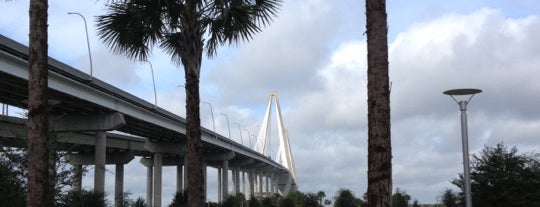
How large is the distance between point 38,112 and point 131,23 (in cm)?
572

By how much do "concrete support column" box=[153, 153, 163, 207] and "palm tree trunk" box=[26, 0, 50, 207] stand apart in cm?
5595

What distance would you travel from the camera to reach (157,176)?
68.1 m

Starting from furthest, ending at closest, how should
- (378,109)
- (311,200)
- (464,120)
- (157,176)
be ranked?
1. (157,176)
2. (311,200)
3. (464,120)
4. (378,109)

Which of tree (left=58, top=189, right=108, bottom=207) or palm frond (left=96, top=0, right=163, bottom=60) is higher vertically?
palm frond (left=96, top=0, right=163, bottom=60)

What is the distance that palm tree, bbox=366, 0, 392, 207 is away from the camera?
28.1 ft

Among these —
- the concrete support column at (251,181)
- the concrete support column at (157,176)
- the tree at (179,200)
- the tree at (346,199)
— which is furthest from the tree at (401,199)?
the concrete support column at (251,181)

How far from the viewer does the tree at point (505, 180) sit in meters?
23.1

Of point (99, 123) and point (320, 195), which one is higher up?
point (99, 123)

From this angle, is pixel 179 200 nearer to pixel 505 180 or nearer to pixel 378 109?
pixel 505 180

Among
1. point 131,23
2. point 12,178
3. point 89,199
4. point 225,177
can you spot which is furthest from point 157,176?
point 131,23

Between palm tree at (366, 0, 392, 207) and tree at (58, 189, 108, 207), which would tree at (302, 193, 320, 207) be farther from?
palm tree at (366, 0, 392, 207)

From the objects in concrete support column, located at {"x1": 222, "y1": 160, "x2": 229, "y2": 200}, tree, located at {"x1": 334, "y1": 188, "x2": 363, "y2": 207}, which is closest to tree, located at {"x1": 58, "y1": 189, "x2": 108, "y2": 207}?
tree, located at {"x1": 334, "y1": 188, "x2": 363, "y2": 207}

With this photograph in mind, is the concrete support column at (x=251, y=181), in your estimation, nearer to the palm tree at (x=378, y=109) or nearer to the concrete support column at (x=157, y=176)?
the concrete support column at (x=157, y=176)

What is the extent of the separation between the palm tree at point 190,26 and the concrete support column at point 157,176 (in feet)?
167
